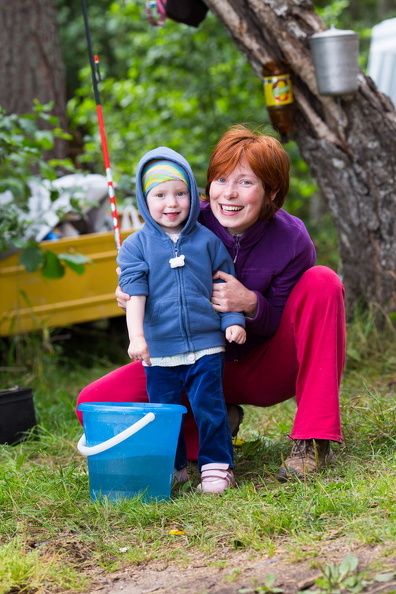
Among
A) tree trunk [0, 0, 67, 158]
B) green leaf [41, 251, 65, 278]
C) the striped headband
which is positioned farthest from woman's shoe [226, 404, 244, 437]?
tree trunk [0, 0, 67, 158]

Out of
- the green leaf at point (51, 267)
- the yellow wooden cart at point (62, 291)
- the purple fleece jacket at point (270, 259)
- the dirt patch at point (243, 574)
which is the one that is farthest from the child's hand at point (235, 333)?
the yellow wooden cart at point (62, 291)

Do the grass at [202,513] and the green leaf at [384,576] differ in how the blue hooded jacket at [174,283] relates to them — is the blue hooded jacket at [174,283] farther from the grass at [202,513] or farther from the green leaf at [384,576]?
the green leaf at [384,576]

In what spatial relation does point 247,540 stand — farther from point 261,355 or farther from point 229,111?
point 229,111

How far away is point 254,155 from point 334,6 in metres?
5.64

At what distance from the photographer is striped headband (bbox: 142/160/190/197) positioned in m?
2.66

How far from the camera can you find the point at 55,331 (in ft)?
17.7

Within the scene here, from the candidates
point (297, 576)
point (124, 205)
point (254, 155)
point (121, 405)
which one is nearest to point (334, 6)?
point (124, 205)

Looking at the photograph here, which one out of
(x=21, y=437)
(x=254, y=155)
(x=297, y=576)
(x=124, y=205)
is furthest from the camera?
(x=124, y=205)

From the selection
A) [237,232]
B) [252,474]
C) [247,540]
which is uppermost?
[237,232]

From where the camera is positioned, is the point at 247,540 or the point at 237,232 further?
the point at 237,232

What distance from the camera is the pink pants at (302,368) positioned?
8.83 ft

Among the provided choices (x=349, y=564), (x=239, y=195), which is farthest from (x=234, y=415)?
(x=349, y=564)

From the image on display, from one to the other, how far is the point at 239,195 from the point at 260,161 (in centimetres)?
13

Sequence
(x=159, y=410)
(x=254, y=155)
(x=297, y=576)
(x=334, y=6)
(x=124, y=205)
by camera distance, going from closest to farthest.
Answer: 1. (x=297, y=576)
2. (x=159, y=410)
3. (x=254, y=155)
4. (x=124, y=205)
5. (x=334, y=6)
